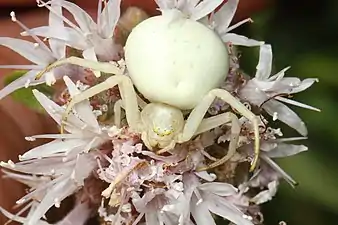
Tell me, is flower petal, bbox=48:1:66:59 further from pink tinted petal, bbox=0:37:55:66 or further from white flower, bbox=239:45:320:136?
white flower, bbox=239:45:320:136

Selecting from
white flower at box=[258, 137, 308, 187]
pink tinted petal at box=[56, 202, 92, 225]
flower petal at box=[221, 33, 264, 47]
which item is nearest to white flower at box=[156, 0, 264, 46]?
flower petal at box=[221, 33, 264, 47]

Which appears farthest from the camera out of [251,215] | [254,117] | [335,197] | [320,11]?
[320,11]

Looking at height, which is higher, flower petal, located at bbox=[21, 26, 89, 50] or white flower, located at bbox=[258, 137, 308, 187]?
flower petal, located at bbox=[21, 26, 89, 50]

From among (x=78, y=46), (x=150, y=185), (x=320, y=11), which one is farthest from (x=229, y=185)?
(x=320, y=11)

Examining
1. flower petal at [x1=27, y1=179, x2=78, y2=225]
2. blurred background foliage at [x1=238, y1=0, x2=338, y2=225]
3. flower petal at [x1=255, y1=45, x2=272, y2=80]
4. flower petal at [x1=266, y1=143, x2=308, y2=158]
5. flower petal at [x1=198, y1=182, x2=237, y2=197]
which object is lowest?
blurred background foliage at [x1=238, y1=0, x2=338, y2=225]

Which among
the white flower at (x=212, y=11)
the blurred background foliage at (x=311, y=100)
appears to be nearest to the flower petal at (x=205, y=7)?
the white flower at (x=212, y=11)

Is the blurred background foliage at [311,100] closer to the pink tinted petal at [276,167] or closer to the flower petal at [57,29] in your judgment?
the pink tinted petal at [276,167]

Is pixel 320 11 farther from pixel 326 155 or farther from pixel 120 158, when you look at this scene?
pixel 120 158
